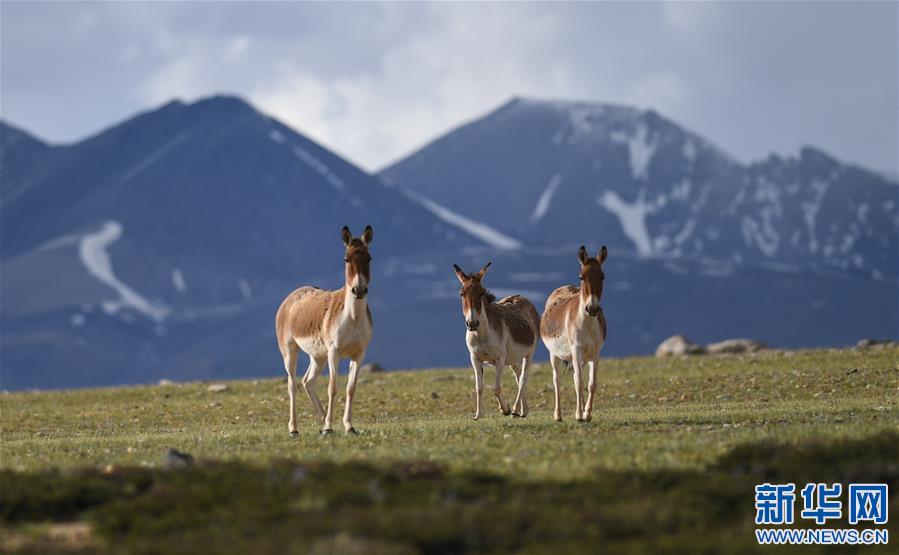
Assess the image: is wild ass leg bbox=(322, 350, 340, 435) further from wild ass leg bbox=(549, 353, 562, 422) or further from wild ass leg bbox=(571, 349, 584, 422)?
wild ass leg bbox=(571, 349, 584, 422)

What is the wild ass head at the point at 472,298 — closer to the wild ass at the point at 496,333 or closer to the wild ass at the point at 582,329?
the wild ass at the point at 496,333

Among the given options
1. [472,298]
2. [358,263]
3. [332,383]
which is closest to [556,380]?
[472,298]

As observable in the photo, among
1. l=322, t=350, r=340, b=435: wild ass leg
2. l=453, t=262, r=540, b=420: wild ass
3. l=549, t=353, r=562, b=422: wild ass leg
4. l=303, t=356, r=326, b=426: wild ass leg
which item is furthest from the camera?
l=453, t=262, r=540, b=420: wild ass

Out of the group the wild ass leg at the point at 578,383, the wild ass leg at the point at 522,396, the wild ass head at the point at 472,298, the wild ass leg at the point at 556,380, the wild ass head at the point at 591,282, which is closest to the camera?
the wild ass head at the point at 591,282

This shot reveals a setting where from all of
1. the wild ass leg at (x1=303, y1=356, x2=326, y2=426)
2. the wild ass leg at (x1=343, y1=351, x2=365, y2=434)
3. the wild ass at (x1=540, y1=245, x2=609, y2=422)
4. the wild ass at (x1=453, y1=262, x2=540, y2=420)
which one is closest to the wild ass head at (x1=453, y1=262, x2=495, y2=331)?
the wild ass at (x1=453, y1=262, x2=540, y2=420)

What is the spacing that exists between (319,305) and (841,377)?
20239 millimetres

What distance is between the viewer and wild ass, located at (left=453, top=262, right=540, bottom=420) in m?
30.4

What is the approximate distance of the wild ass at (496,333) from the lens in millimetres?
30359

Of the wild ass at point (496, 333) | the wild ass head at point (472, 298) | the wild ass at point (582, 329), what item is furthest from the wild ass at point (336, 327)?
the wild ass at point (582, 329)

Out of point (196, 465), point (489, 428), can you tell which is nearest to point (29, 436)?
point (489, 428)

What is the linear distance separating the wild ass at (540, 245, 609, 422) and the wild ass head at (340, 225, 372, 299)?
4384mm

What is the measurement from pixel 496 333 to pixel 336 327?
5.93m

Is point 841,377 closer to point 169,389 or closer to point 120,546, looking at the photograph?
point 169,389

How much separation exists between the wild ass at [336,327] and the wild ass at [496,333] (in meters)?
3.30
